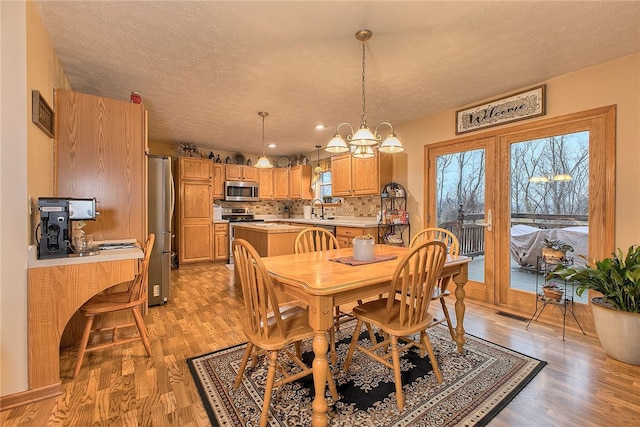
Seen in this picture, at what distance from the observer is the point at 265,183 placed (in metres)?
6.74

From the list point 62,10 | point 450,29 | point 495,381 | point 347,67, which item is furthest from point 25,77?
point 495,381

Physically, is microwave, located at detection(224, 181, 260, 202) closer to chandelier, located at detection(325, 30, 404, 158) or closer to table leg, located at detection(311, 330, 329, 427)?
chandelier, located at detection(325, 30, 404, 158)

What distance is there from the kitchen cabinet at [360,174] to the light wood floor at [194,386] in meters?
2.27

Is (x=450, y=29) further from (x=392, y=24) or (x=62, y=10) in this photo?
(x=62, y=10)

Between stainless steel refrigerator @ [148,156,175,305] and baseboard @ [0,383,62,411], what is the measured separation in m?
1.61

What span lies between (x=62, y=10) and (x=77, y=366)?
2300 mm

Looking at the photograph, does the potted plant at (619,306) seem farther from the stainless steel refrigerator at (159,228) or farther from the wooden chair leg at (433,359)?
the stainless steel refrigerator at (159,228)

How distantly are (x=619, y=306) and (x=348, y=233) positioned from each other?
295cm

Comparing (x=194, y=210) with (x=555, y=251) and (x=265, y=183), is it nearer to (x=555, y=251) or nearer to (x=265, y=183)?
(x=265, y=183)

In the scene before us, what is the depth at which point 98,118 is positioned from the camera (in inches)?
100

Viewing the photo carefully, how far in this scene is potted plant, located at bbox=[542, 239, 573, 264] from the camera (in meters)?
2.76

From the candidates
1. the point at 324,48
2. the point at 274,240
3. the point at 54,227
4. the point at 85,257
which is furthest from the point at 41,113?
the point at 274,240

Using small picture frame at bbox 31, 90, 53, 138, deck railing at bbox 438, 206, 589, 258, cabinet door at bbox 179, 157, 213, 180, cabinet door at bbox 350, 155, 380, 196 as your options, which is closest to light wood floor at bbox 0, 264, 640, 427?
deck railing at bbox 438, 206, 589, 258

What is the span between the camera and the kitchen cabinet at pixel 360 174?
4.46 meters
